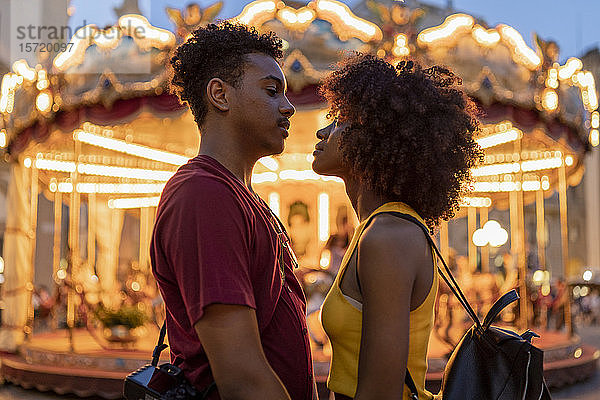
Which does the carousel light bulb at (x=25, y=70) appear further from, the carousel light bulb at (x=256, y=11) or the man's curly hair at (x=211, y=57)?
the man's curly hair at (x=211, y=57)

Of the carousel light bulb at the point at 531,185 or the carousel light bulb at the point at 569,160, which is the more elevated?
the carousel light bulb at the point at 569,160

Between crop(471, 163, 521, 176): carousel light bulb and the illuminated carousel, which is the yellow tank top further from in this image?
crop(471, 163, 521, 176): carousel light bulb

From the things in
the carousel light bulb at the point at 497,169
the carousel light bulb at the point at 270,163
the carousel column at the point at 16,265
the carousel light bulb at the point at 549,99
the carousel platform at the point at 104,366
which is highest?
the carousel light bulb at the point at 549,99

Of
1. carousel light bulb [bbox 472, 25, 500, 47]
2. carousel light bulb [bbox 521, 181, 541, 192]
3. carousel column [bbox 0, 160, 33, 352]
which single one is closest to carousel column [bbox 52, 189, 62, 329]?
carousel column [bbox 0, 160, 33, 352]

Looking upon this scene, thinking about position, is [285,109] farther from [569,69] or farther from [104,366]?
[569,69]

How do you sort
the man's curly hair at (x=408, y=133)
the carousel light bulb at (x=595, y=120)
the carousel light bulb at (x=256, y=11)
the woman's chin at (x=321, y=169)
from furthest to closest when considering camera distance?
the carousel light bulb at (x=595, y=120) < the carousel light bulb at (x=256, y=11) < the woman's chin at (x=321, y=169) < the man's curly hair at (x=408, y=133)

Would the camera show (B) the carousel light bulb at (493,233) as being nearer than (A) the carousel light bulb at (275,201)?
No

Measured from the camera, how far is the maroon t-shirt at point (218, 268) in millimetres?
1280

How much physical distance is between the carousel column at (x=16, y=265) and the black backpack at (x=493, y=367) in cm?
891

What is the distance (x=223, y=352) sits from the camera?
1.27 m

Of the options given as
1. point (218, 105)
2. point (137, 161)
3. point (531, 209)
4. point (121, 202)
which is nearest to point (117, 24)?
point (137, 161)

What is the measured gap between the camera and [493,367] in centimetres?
162

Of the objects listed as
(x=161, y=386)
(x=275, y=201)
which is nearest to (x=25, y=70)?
(x=275, y=201)

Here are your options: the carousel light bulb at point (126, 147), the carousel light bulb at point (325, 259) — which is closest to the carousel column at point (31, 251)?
the carousel light bulb at point (126, 147)
